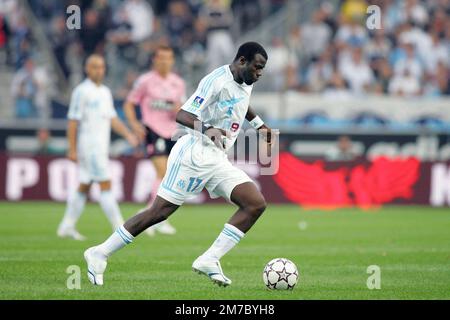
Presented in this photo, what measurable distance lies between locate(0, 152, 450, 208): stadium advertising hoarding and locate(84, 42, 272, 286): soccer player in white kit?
40.4 ft

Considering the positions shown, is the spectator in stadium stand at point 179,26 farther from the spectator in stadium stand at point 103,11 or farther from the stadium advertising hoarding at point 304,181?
the stadium advertising hoarding at point 304,181

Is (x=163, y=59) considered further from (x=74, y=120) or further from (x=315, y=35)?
(x=315, y=35)

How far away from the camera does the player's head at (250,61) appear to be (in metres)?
10.1

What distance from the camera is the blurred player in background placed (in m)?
16.9

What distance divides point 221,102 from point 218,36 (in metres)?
16.2

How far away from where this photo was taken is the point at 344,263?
12578 mm

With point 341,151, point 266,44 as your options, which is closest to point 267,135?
point 341,151

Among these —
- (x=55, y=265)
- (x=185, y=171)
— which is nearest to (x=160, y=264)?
(x=55, y=265)

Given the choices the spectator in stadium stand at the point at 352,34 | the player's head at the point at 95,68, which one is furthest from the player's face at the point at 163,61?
the spectator in stadium stand at the point at 352,34

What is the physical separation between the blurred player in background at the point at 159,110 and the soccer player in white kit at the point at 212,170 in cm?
656

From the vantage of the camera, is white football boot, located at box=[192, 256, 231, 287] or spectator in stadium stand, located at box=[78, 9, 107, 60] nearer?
white football boot, located at box=[192, 256, 231, 287]

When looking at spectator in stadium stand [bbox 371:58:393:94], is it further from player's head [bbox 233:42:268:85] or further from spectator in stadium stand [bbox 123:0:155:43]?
player's head [bbox 233:42:268:85]

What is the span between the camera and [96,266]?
10.2m

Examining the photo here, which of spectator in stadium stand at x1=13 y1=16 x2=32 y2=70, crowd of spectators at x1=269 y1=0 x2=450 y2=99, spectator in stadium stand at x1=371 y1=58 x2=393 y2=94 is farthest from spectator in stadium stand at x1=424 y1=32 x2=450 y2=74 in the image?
spectator in stadium stand at x1=13 y1=16 x2=32 y2=70
